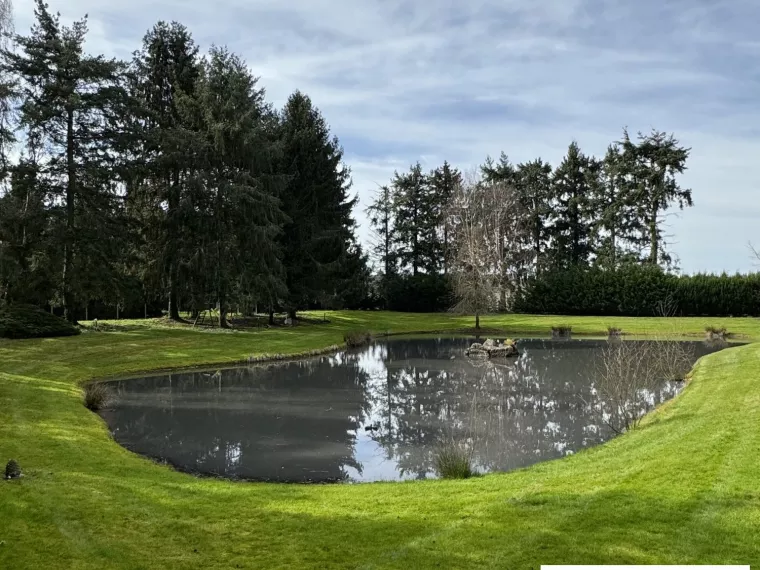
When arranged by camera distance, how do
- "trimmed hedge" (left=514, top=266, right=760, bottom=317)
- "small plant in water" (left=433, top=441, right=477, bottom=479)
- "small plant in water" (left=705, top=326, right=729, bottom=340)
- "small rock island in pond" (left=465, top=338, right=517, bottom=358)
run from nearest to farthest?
"small plant in water" (left=433, top=441, right=477, bottom=479) → "small rock island in pond" (left=465, top=338, right=517, bottom=358) → "small plant in water" (left=705, top=326, right=729, bottom=340) → "trimmed hedge" (left=514, top=266, right=760, bottom=317)

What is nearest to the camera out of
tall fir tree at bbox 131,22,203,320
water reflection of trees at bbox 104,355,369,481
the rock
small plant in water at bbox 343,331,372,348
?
the rock

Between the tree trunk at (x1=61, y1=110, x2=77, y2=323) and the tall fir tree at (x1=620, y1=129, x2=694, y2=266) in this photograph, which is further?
the tall fir tree at (x1=620, y1=129, x2=694, y2=266)

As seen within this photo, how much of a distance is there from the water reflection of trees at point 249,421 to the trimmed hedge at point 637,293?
26.6 metres

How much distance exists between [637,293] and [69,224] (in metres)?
33.8

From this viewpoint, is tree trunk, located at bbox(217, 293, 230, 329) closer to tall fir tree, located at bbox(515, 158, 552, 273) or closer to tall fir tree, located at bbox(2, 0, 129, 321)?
tall fir tree, located at bbox(2, 0, 129, 321)

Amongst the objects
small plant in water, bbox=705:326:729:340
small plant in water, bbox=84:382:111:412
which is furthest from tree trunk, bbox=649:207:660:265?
small plant in water, bbox=84:382:111:412

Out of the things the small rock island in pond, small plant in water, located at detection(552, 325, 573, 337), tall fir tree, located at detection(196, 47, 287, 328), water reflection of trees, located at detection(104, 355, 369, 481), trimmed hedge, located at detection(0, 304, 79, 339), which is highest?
tall fir tree, located at detection(196, 47, 287, 328)

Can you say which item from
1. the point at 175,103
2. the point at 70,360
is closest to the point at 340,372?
the point at 70,360

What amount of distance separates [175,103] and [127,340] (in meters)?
12.3

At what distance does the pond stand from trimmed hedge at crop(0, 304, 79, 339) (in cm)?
577

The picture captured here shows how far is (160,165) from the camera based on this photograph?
2623cm

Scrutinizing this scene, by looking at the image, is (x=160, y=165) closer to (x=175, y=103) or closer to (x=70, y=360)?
(x=175, y=103)

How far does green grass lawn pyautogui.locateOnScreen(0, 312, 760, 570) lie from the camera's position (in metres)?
4.45

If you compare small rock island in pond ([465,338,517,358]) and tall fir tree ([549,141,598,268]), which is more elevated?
tall fir tree ([549,141,598,268])
